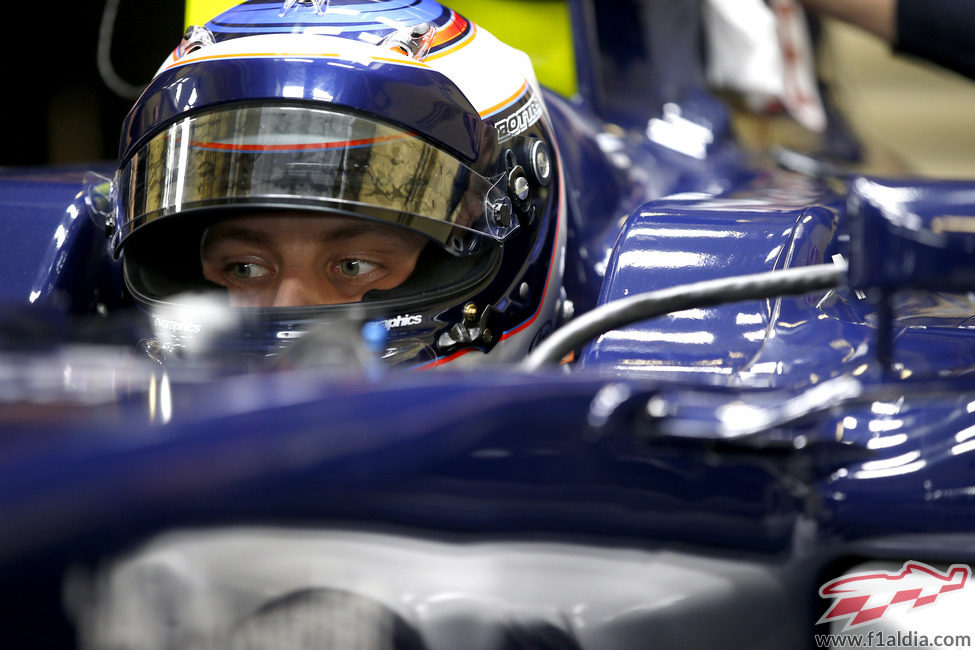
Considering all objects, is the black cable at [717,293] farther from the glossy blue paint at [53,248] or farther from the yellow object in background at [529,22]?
the yellow object in background at [529,22]

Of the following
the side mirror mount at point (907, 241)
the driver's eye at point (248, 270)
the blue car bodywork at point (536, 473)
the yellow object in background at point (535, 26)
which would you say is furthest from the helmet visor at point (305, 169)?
the yellow object in background at point (535, 26)

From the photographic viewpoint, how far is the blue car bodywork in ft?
1.97

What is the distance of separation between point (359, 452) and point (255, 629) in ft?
0.40

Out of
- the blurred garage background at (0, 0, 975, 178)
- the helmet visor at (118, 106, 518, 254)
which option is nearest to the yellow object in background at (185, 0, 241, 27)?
the blurred garage background at (0, 0, 975, 178)

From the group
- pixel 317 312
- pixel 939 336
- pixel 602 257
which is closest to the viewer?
pixel 939 336

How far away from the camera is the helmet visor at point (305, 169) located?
1227mm

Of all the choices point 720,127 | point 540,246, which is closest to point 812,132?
point 720,127

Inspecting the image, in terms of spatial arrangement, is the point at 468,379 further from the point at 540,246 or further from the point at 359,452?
the point at 540,246

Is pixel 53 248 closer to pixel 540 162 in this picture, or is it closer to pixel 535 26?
pixel 540 162

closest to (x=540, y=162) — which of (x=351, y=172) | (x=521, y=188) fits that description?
(x=521, y=188)

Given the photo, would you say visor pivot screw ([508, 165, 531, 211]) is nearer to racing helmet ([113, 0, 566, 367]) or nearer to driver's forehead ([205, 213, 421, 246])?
racing helmet ([113, 0, 566, 367])

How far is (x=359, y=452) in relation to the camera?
65 cm

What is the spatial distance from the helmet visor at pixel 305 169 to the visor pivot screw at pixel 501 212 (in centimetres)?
4

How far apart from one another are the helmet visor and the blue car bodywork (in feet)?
1.00
